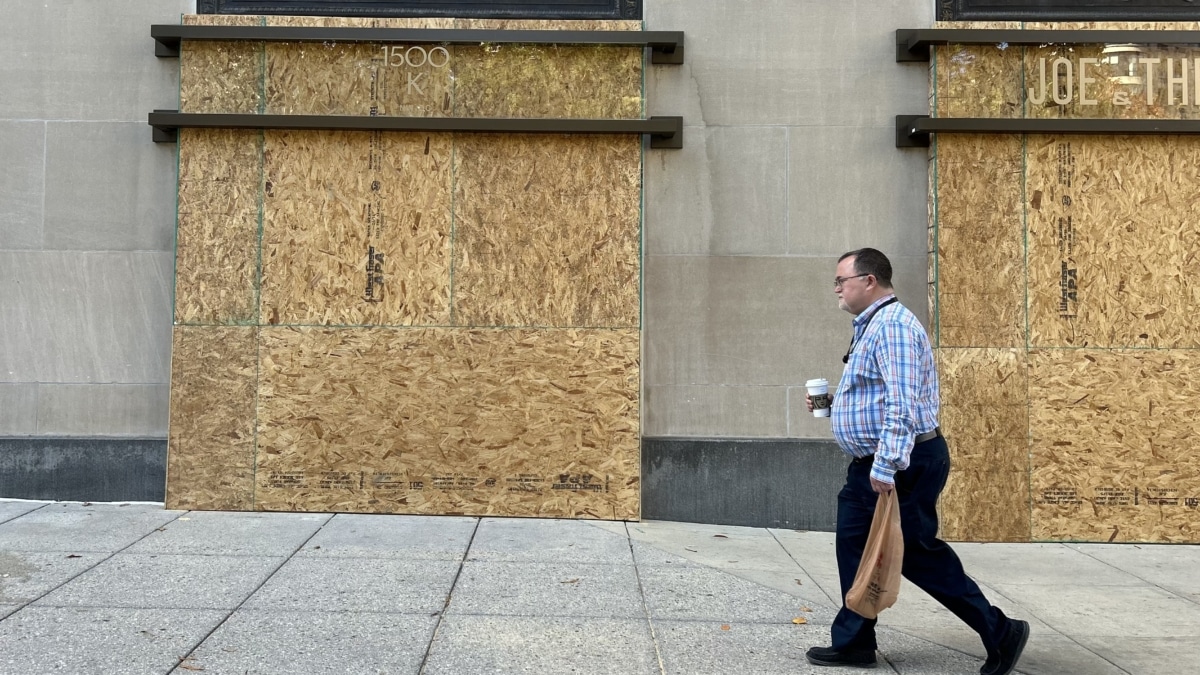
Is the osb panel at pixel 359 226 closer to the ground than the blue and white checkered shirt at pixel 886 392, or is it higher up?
higher up

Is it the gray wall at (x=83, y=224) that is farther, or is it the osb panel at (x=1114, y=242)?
the gray wall at (x=83, y=224)

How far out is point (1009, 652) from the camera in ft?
12.6

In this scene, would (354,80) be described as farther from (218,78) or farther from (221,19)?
(221,19)

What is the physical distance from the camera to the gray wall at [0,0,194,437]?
7133 mm

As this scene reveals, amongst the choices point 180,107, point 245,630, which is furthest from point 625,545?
point 180,107

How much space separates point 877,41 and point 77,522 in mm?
7312

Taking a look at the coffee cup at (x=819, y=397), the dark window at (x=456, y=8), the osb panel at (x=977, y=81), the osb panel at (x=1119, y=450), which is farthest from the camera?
the dark window at (x=456, y=8)

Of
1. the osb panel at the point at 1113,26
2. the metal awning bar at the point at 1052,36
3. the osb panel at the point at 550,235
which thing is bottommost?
the osb panel at the point at 550,235

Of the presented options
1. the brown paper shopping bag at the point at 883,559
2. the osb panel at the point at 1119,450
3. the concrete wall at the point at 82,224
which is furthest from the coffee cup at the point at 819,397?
the concrete wall at the point at 82,224

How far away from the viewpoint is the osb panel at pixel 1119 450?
684 cm

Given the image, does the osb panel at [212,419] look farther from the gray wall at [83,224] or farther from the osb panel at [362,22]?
the osb panel at [362,22]

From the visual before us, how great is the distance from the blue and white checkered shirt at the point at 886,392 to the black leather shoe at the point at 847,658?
2.94ft

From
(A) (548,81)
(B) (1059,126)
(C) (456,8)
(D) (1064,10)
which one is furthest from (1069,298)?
(C) (456,8)

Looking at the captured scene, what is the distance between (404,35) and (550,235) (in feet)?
6.62
